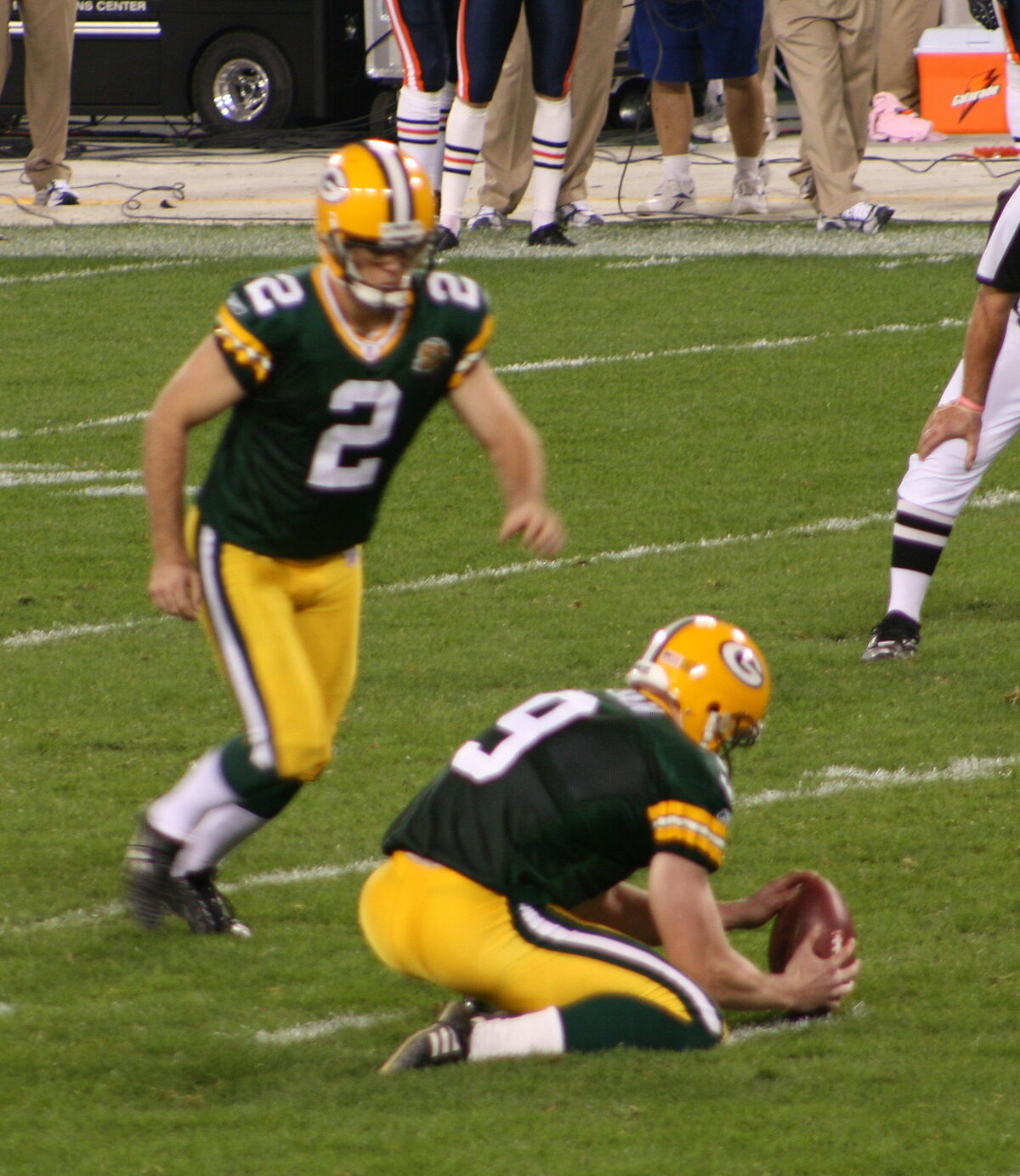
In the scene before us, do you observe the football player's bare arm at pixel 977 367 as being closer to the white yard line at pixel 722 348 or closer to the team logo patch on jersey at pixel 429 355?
the team logo patch on jersey at pixel 429 355

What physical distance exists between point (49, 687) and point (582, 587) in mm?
1743

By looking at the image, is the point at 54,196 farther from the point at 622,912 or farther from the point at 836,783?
the point at 622,912

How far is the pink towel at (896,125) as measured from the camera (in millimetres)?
16234

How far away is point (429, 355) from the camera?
13.1 ft

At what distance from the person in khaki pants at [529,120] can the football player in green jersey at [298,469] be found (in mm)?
7976

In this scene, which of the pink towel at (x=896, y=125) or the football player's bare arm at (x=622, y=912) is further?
the pink towel at (x=896, y=125)

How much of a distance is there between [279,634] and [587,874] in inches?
31.0

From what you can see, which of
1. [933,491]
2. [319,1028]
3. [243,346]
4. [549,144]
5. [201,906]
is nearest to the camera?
[319,1028]

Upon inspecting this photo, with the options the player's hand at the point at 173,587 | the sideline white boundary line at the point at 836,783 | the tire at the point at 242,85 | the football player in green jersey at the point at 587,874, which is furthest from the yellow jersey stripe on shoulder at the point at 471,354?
the tire at the point at 242,85

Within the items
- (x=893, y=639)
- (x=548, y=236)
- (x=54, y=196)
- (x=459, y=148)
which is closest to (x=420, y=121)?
(x=459, y=148)

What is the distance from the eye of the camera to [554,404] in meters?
8.78

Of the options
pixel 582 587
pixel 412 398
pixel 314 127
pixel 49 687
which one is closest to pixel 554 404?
pixel 582 587

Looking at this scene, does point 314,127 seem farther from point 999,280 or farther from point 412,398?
point 412,398

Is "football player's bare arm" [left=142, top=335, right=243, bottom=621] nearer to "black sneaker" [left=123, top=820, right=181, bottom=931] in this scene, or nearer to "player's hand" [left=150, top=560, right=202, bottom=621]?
"player's hand" [left=150, top=560, right=202, bottom=621]
